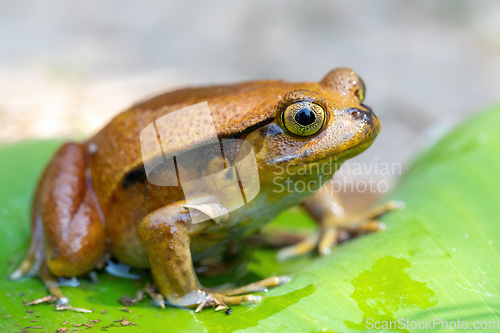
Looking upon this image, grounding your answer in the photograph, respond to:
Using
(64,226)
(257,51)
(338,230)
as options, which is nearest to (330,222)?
(338,230)

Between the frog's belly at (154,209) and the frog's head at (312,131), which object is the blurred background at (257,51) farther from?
the frog's head at (312,131)

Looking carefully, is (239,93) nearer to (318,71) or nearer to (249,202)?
(249,202)

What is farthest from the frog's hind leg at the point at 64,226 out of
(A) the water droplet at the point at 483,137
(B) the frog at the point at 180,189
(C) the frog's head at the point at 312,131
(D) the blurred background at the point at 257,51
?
(D) the blurred background at the point at 257,51

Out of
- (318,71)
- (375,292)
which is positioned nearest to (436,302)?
(375,292)

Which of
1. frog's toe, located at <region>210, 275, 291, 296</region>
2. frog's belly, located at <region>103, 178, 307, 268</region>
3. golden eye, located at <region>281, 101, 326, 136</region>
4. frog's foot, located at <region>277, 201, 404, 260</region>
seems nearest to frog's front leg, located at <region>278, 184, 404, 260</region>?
frog's foot, located at <region>277, 201, 404, 260</region>

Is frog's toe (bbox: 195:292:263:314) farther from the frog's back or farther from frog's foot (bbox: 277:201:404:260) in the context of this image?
frog's foot (bbox: 277:201:404:260)

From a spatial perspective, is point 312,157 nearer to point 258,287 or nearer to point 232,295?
point 258,287
